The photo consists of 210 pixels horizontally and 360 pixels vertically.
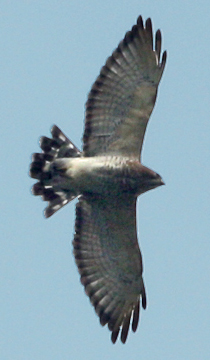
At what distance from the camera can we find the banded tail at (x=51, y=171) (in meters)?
14.2

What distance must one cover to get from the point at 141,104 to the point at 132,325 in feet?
12.3

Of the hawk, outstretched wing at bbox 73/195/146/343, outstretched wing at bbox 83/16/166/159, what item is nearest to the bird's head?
the hawk

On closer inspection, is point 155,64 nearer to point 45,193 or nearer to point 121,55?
point 121,55

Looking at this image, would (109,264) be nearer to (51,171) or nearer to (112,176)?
(112,176)

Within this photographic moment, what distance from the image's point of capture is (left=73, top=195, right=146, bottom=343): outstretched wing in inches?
560

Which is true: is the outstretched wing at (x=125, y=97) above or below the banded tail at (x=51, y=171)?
above

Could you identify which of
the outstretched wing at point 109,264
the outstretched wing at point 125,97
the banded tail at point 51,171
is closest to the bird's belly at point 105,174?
the outstretched wing at point 125,97

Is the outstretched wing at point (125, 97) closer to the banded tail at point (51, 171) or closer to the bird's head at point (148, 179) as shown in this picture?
the bird's head at point (148, 179)

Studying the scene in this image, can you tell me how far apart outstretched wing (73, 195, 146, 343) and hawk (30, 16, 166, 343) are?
0.05 feet

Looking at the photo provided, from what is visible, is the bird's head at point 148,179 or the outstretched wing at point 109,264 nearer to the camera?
the bird's head at point 148,179

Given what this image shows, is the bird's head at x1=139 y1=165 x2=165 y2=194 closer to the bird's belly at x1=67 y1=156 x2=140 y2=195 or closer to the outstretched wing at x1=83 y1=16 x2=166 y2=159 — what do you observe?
the bird's belly at x1=67 y1=156 x2=140 y2=195

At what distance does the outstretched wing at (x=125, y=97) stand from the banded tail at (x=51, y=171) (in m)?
0.54

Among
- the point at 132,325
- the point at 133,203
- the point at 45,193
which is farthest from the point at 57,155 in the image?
the point at 132,325

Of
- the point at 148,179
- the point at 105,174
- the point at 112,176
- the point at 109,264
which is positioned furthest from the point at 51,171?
the point at 109,264
